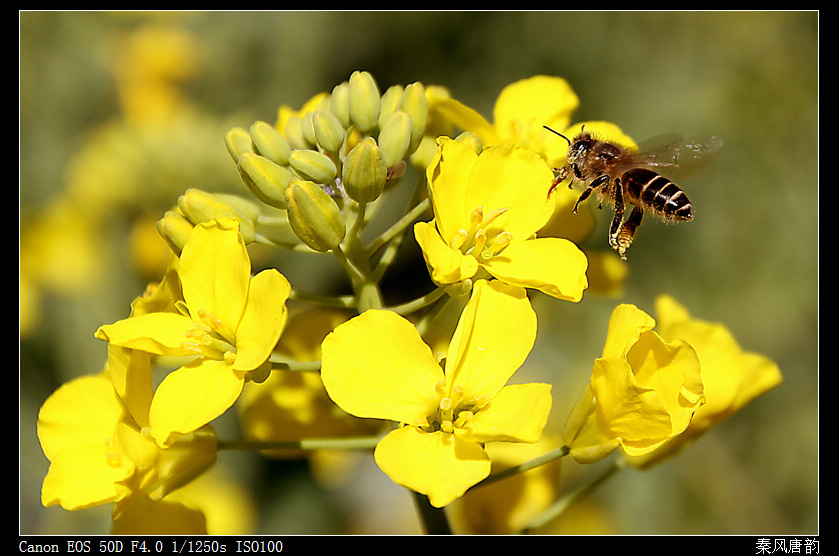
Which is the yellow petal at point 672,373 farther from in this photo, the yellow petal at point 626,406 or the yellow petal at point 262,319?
the yellow petal at point 262,319

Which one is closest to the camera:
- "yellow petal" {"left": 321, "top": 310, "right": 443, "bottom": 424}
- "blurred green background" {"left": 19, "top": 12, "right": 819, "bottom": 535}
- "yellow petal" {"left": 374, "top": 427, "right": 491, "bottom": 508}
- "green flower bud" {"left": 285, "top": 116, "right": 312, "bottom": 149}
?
"yellow petal" {"left": 374, "top": 427, "right": 491, "bottom": 508}

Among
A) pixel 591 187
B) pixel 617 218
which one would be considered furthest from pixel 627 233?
pixel 591 187

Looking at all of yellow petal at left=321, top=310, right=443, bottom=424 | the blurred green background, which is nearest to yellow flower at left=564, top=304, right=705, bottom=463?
yellow petal at left=321, top=310, right=443, bottom=424

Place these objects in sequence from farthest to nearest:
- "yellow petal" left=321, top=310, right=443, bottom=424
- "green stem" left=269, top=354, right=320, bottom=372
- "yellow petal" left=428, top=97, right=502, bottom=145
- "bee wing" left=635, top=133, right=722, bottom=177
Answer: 1. "bee wing" left=635, top=133, right=722, bottom=177
2. "yellow petal" left=428, top=97, right=502, bottom=145
3. "green stem" left=269, top=354, right=320, bottom=372
4. "yellow petal" left=321, top=310, right=443, bottom=424

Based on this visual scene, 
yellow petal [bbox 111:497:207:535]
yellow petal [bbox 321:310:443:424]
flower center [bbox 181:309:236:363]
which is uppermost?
flower center [bbox 181:309:236:363]

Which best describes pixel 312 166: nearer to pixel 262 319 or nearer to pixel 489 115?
pixel 262 319

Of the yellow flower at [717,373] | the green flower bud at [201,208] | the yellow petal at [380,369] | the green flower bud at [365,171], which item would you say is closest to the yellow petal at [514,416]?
the yellow petal at [380,369]

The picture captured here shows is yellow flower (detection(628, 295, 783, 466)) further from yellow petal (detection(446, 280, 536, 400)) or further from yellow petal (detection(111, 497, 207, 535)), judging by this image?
yellow petal (detection(111, 497, 207, 535))
